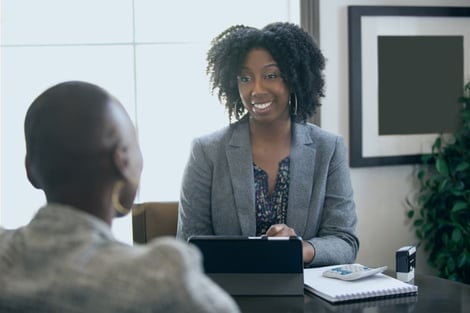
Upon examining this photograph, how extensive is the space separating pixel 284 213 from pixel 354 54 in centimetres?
135

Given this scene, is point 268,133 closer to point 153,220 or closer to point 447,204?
point 153,220

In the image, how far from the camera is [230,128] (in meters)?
2.50

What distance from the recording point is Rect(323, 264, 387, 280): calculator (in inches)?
73.8

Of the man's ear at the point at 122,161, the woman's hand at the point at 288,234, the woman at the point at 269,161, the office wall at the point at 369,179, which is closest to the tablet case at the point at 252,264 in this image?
the woman's hand at the point at 288,234

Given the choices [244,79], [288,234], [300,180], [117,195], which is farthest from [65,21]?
[117,195]

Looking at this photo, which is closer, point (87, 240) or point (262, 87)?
point (87, 240)

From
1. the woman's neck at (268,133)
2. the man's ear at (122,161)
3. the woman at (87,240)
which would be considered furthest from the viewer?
the woman's neck at (268,133)

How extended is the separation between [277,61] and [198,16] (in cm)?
117

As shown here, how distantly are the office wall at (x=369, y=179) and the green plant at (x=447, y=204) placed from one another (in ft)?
0.26

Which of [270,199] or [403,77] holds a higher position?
[403,77]

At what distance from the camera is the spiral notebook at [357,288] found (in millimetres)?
1751

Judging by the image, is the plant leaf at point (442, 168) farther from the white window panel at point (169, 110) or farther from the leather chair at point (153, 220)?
the leather chair at point (153, 220)

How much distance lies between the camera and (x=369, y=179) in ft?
11.8

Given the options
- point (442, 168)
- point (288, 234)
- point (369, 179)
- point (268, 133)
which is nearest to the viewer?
point (288, 234)
